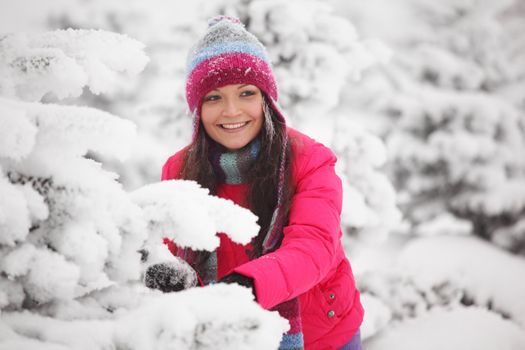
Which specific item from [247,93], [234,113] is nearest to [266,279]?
[234,113]

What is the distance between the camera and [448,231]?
7.48 metres

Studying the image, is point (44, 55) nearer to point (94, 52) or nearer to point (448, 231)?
point (94, 52)

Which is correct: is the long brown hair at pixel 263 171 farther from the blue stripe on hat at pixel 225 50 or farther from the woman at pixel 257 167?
the blue stripe on hat at pixel 225 50

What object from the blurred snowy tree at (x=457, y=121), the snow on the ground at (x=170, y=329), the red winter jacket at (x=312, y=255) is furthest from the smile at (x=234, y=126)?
the blurred snowy tree at (x=457, y=121)

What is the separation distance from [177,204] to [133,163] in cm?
548

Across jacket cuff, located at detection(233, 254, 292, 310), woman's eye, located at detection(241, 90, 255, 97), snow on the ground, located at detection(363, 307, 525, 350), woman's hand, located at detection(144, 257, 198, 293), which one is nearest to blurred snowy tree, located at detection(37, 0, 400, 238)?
snow on the ground, located at detection(363, 307, 525, 350)

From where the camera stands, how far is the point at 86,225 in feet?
2.49

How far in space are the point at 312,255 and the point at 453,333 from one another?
1.95 metres

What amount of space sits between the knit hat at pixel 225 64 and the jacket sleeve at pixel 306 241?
1.24 feet

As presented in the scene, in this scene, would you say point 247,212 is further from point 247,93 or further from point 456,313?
point 456,313

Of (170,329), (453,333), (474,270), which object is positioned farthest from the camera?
(474,270)

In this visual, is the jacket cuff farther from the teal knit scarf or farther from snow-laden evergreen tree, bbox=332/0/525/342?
snow-laden evergreen tree, bbox=332/0/525/342

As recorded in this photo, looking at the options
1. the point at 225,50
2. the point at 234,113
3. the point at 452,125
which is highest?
the point at 225,50

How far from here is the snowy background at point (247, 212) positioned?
0.72 metres
